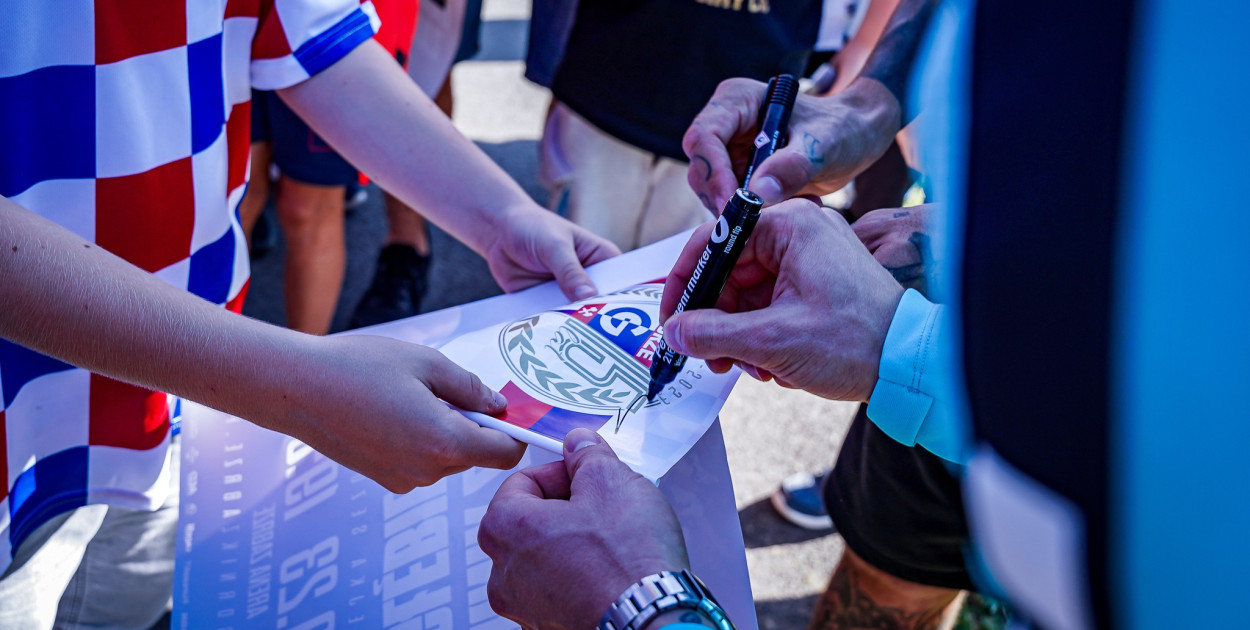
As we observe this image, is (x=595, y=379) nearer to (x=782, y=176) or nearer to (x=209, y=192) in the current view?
(x=782, y=176)

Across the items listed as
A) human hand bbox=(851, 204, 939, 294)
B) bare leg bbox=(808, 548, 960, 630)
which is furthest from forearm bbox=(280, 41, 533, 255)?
bare leg bbox=(808, 548, 960, 630)

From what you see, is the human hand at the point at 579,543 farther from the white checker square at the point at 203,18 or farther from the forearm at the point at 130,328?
the white checker square at the point at 203,18

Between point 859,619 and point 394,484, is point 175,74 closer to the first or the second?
point 394,484

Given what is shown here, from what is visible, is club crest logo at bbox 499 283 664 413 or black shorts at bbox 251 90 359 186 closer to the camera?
club crest logo at bbox 499 283 664 413

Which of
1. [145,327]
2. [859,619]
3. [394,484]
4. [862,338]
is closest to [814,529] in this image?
[859,619]

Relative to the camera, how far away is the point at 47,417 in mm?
979

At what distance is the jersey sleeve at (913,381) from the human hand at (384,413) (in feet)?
1.45

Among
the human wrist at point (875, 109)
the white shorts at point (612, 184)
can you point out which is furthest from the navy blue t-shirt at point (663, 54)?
the human wrist at point (875, 109)

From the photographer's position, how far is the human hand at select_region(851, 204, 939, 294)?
1.09m

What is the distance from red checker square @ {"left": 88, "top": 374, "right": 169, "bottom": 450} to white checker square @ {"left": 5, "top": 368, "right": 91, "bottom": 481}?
0.01m

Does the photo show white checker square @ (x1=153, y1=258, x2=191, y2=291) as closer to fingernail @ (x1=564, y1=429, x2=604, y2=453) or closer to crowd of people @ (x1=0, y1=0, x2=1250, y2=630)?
crowd of people @ (x1=0, y1=0, x2=1250, y2=630)

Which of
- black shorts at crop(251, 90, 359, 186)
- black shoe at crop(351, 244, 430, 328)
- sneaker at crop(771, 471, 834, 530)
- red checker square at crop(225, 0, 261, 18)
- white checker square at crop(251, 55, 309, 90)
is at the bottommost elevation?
sneaker at crop(771, 471, 834, 530)

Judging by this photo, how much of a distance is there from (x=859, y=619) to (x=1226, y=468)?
1.21m

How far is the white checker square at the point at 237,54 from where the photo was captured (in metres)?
1.02
